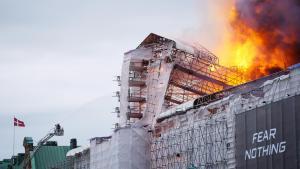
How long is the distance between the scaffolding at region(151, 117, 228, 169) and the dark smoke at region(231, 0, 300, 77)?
14.0 metres

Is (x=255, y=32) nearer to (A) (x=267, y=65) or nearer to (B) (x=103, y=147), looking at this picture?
(A) (x=267, y=65)

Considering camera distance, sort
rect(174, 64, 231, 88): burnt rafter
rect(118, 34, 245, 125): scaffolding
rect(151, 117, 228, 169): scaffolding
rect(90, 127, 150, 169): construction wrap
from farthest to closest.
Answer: rect(118, 34, 245, 125): scaffolding → rect(174, 64, 231, 88): burnt rafter → rect(90, 127, 150, 169): construction wrap → rect(151, 117, 228, 169): scaffolding

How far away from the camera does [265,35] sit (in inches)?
3226

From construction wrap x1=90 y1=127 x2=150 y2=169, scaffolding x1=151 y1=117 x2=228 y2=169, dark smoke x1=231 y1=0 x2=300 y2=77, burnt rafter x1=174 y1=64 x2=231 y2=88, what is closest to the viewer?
scaffolding x1=151 y1=117 x2=228 y2=169

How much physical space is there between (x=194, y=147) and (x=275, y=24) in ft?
56.8

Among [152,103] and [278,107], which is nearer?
[278,107]

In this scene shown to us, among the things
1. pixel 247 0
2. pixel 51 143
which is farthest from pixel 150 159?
pixel 51 143

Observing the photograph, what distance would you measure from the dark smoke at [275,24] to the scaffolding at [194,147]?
14.0 m

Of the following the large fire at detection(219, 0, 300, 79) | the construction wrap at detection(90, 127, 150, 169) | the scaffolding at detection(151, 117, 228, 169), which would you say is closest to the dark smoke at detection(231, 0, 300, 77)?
the large fire at detection(219, 0, 300, 79)

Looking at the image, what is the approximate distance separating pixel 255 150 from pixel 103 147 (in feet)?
110

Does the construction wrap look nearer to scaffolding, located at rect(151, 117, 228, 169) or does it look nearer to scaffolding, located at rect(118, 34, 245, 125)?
scaffolding, located at rect(151, 117, 228, 169)

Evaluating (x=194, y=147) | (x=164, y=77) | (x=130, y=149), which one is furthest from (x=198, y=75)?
(x=194, y=147)

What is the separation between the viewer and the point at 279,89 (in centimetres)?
6147

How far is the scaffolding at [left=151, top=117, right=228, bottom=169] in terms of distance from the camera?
69188 mm
